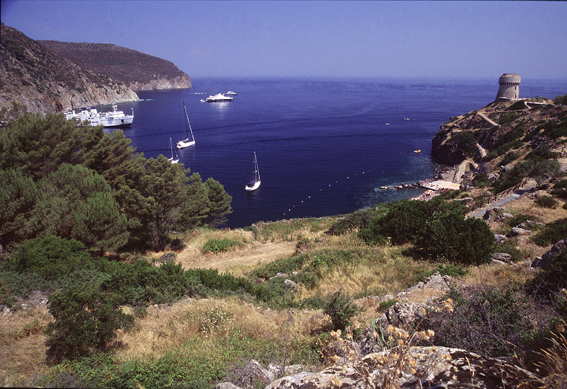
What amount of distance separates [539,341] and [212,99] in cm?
13519

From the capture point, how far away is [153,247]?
15.1 meters

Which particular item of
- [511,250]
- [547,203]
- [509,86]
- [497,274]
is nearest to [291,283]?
[497,274]

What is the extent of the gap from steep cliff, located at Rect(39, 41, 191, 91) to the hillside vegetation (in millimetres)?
171731

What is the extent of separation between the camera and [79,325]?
4.66 metres

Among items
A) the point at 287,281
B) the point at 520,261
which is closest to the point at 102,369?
the point at 287,281

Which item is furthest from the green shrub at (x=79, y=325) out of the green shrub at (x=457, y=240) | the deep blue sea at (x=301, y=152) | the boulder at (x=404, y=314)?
the deep blue sea at (x=301, y=152)

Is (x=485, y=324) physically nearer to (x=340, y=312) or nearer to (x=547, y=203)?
(x=340, y=312)

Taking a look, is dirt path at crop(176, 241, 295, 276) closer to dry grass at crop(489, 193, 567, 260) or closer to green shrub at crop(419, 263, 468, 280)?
green shrub at crop(419, 263, 468, 280)

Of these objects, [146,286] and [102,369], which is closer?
[102,369]

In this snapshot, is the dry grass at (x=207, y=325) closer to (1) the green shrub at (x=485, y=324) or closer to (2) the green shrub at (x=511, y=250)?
(1) the green shrub at (x=485, y=324)

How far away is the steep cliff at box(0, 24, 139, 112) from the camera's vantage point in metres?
66.6

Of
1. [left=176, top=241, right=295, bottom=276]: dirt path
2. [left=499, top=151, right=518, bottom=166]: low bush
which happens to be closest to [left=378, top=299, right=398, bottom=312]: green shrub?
[left=176, top=241, right=295, bottom=276]: dirt path

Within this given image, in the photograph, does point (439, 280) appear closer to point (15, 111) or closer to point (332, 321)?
point (332, 321)

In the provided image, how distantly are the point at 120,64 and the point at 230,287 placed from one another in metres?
206
